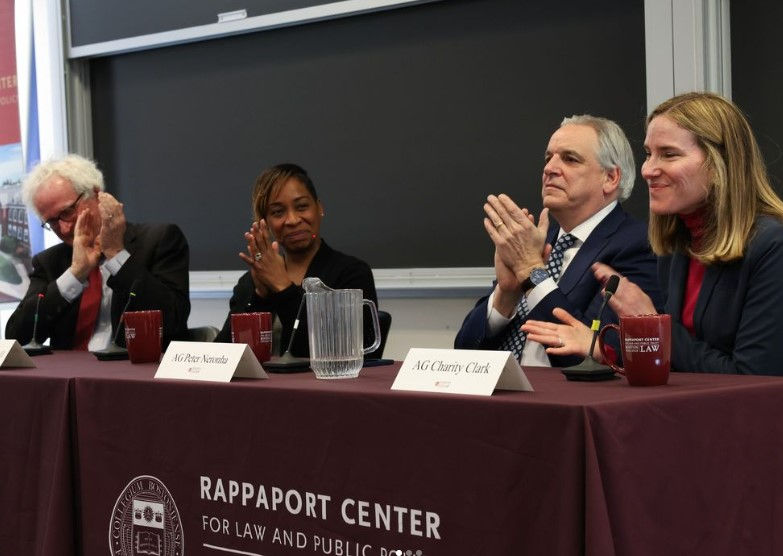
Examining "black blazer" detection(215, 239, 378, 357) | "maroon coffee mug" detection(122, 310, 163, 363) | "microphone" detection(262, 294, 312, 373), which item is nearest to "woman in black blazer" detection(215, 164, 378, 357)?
"black blazer" detection(215, 239, 378, 357)

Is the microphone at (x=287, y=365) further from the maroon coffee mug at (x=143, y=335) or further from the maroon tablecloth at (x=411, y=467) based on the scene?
the maroon coffee mug at (x=143, y=335)

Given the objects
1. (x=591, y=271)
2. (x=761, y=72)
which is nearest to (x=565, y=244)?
(x=591, y=271)

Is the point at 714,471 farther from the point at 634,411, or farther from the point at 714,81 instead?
the point at 714,81

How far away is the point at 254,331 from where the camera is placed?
191 cm

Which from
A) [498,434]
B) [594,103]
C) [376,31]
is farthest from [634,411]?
[376,31]

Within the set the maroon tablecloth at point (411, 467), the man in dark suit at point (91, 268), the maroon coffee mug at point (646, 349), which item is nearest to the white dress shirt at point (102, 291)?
the man in dark suit at point (91, 268)

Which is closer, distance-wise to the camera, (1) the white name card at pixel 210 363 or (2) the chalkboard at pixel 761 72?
(1) the white name card at pixel 210 363

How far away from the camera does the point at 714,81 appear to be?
320 centimetres

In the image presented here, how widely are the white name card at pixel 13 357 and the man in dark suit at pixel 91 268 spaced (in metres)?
0.67

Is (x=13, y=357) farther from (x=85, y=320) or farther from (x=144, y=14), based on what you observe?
(x=144, y=14)

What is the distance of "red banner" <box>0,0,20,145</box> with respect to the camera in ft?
15.4

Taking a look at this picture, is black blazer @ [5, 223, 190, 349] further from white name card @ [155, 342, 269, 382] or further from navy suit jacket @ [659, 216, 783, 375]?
navy suit jacket @ [659, 216, 783, 375]

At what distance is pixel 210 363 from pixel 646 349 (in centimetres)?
69

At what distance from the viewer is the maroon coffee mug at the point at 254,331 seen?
74.8 inches
